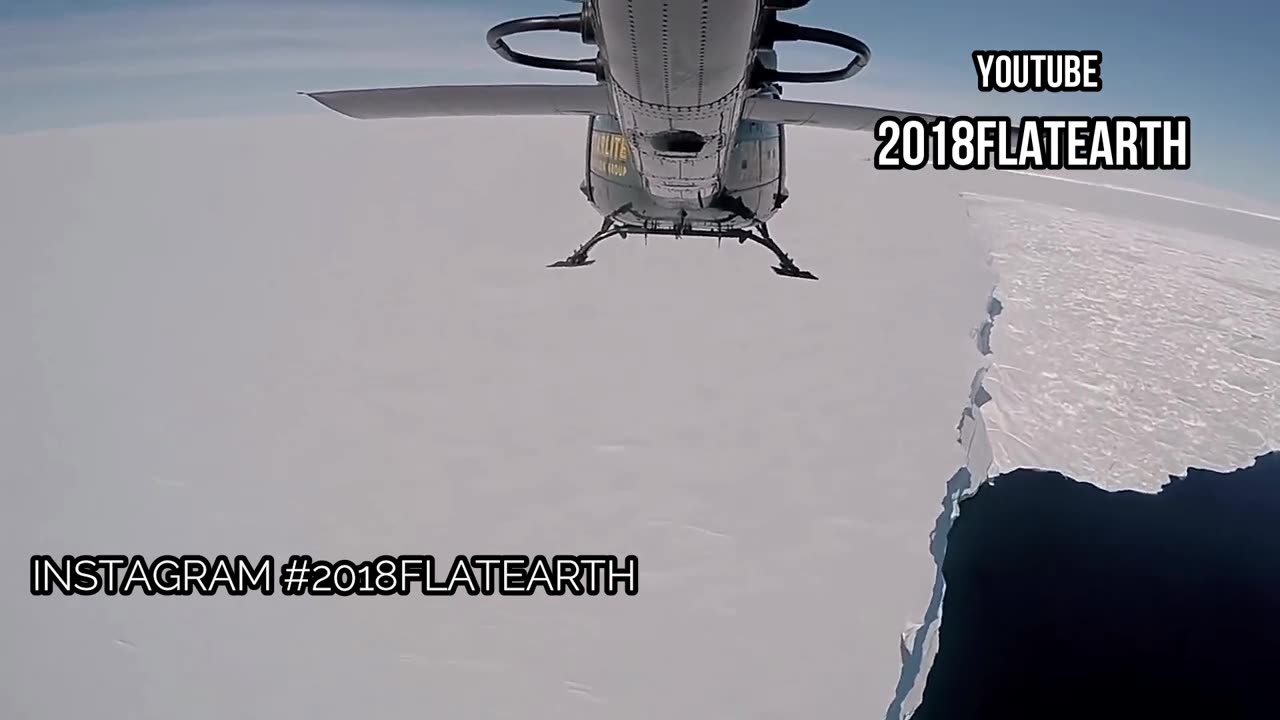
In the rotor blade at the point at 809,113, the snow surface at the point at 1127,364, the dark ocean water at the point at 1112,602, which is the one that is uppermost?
the rotor blade at the point at 809,113

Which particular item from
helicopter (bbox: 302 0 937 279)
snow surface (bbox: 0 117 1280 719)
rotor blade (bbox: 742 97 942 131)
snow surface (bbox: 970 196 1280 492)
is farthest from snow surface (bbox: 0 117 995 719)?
rotor blade (bbox: 742 97 942 131)

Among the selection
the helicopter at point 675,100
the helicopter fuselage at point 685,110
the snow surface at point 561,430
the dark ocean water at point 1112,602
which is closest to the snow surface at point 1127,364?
the snow surface at point 561,430

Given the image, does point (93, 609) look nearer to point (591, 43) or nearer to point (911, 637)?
point (591, 43)

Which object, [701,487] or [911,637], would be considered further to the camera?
[701,487]

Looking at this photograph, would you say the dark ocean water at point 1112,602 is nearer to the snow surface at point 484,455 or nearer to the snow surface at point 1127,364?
the snow surface at point 1127,364

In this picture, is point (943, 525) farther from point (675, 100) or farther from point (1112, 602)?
point (675, 100)

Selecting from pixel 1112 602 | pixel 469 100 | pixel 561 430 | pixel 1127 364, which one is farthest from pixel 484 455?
pixel 1127 364

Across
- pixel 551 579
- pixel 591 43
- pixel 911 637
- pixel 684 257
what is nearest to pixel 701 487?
pixel 551 579
